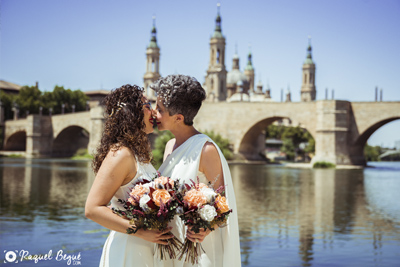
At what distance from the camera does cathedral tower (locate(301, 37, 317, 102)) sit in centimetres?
7869

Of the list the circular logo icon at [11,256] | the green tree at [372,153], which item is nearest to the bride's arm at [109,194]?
the circular logo icon at [11,256]

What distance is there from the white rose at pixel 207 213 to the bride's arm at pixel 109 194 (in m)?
0.22

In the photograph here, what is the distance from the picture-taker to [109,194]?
2.50 m

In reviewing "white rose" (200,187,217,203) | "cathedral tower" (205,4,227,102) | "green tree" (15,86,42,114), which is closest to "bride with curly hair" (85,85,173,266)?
"white rose" (200,187,217,203)

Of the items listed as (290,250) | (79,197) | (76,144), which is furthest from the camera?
(76,144)

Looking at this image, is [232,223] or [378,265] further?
[378,265]

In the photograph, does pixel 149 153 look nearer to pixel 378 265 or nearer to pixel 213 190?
pixel 213 190

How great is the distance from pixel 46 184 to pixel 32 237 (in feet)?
32.7

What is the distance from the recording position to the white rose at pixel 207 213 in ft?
8.04

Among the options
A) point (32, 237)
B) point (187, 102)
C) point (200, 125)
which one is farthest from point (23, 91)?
point (187, 102)

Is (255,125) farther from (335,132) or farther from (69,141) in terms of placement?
(69,141)

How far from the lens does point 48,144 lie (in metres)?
52.7

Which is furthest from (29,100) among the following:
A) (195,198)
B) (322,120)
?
(195,198)

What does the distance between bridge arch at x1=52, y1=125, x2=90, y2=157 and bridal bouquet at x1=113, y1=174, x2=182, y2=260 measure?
162 ft
